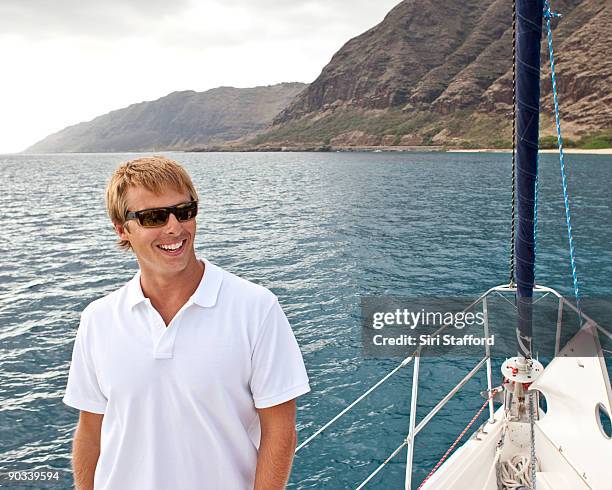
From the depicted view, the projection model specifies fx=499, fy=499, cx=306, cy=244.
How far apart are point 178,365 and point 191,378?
87mm

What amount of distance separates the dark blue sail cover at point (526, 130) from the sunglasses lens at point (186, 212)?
4.71m

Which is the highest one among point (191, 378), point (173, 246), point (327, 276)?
point (173, 246)

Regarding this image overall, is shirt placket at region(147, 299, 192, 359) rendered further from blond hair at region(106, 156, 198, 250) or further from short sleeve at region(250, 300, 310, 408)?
blond hair at region(106, 156, 198, 250)

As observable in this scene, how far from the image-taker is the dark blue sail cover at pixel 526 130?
572 cm

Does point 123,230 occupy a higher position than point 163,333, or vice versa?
point 123,230

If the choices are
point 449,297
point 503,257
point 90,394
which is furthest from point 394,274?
point 90,394

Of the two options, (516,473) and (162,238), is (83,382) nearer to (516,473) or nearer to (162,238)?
(162,238)

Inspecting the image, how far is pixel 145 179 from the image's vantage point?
2520 mm

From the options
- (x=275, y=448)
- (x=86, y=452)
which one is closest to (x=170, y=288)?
(x=275, y=448)

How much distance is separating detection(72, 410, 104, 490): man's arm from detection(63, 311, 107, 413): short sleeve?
0.61ft

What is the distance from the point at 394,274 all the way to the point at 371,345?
28.3ft

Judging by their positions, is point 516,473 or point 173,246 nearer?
point 173,246

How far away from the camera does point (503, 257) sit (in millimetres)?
27234

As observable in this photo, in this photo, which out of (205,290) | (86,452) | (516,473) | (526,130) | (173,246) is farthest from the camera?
(516,473)
